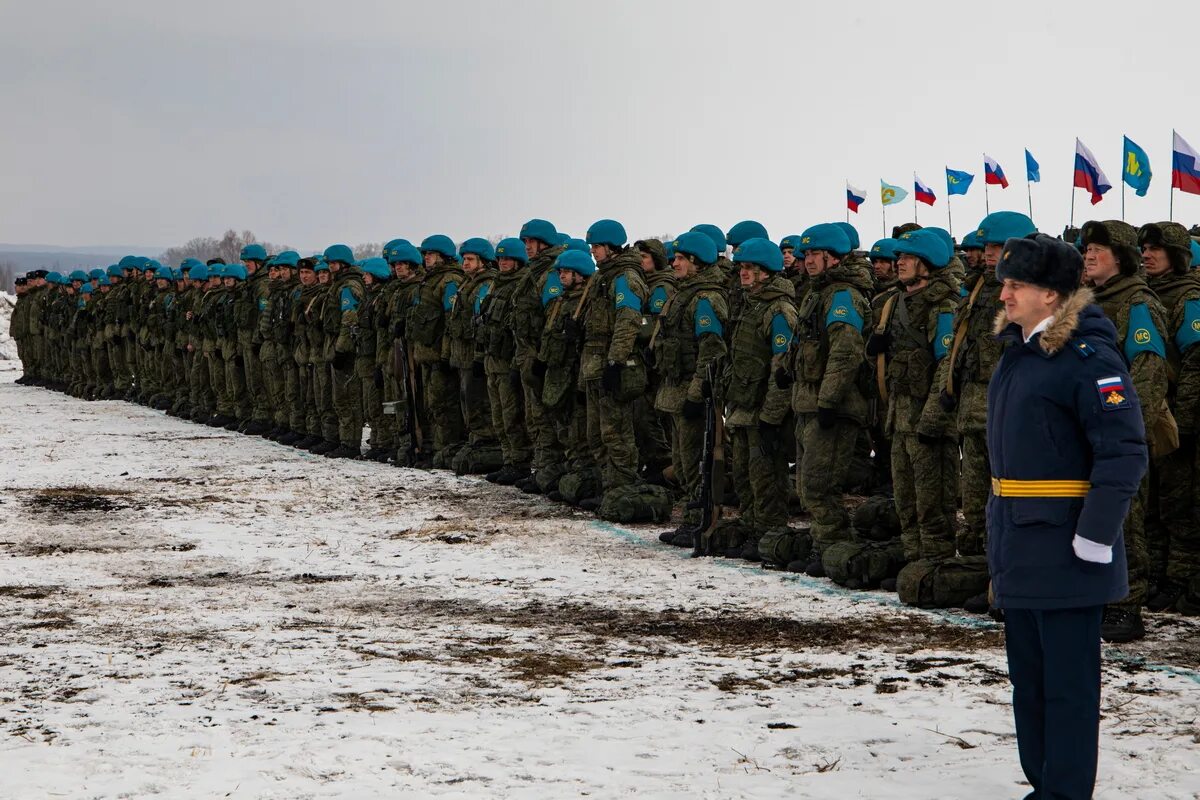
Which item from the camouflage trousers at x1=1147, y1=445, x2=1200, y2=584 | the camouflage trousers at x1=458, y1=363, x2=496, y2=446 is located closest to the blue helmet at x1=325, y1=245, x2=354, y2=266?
the camouflage trousers at x1=458, y1=363, x2=496, y2=446

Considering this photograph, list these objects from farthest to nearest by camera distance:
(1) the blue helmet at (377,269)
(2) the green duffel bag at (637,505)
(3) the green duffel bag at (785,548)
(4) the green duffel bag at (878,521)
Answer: (1) the blue helmet at (377,269), (2) the green duffel bag at (637,505), (4) the green duffel bag at (878,521), (3) the green duffel bag at (785,548)

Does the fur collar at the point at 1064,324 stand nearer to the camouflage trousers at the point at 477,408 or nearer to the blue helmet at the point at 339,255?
the camouflage trousers at the point at 477,408

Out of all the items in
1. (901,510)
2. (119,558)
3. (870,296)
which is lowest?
(119,558)

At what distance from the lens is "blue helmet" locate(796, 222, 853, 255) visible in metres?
9.32

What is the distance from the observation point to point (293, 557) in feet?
34.3

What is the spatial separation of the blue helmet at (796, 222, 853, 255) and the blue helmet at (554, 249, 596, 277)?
3.83 meters

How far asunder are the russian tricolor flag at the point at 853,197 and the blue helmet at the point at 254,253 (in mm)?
9537

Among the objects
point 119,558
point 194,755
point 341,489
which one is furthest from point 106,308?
point 194,755

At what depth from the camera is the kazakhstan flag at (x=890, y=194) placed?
25.1m

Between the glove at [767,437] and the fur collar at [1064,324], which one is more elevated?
the fur collar at [1064,324]

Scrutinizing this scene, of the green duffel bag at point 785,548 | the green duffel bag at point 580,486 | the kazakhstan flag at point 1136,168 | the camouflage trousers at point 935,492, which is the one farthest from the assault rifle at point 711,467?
the kazakhstan flag at point 1136,168

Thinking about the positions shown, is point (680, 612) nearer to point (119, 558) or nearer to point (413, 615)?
point (413, 615)

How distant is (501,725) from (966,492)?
3.39m

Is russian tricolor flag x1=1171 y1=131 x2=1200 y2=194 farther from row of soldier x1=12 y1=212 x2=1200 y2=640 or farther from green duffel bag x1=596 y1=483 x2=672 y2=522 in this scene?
green duffel bag x1=596 y1=483 x2=672 y2=522
